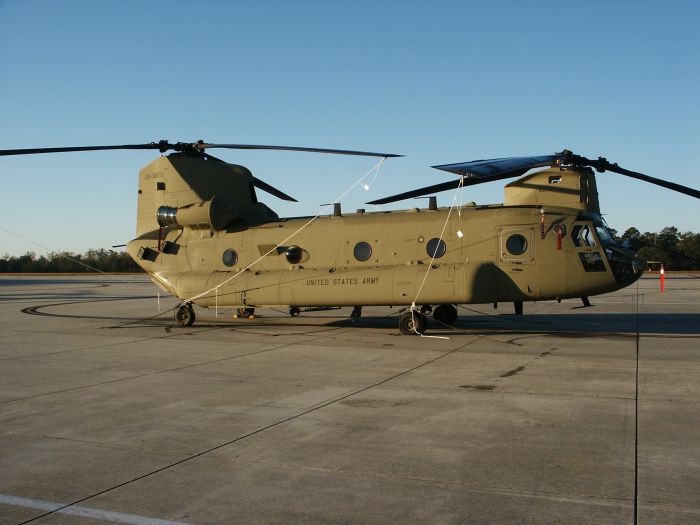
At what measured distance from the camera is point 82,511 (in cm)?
468

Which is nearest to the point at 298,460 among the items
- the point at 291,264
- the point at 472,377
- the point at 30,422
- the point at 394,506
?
the point at 394,506

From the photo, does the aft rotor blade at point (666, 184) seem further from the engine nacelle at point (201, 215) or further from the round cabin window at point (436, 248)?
the engine nacelle at point (201, 215)

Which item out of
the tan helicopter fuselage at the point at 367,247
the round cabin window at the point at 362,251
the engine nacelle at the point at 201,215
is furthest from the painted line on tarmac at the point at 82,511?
the engine nacelle at the point at 201,215

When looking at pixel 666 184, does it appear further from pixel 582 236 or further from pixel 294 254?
pixel 294 254

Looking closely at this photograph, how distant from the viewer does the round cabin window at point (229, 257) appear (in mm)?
17828

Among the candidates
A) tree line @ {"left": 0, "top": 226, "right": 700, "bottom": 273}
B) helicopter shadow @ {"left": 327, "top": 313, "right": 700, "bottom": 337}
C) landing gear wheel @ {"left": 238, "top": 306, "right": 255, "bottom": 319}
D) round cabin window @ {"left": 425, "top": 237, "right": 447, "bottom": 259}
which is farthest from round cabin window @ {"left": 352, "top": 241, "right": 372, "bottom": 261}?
tree line @ {"left": 0, "top": 226, "right": 700, "bottom": 273}

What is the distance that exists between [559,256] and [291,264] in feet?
22.4

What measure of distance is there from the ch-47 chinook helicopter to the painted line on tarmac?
9.27 metres

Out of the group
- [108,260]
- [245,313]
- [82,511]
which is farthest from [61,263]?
[82,511]

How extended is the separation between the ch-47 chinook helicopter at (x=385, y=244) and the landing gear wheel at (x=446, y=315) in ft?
0.10

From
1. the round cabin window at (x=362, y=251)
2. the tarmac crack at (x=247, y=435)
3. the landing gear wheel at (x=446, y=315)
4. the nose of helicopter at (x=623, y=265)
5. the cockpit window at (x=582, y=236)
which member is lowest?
the tarmac crack at (x=247, y=435)

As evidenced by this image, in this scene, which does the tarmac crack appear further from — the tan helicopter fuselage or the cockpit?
the cockpit

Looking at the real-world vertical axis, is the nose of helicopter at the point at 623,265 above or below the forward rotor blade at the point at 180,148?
below

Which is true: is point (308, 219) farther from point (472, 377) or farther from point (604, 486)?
point (604, 486)
